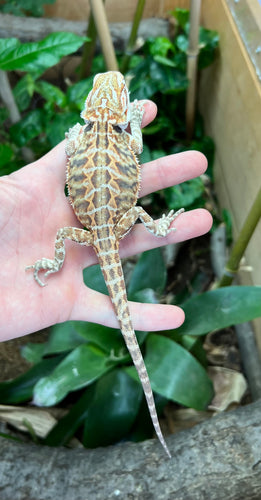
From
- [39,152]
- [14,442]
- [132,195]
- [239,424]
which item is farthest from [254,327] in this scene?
[39,152]

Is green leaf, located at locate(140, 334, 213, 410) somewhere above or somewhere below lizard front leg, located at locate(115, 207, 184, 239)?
below

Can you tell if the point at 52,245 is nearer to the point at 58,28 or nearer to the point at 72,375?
the point at 72,375

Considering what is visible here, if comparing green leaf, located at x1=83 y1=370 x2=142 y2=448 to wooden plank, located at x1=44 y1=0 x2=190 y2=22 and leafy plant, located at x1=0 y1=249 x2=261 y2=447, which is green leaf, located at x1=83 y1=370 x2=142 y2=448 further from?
wooden plank, located at x1=44 y1=0 x2=190 y2=22

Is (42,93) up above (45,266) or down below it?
above

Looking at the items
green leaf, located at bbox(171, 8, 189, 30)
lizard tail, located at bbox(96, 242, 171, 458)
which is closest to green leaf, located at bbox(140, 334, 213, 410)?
lizard tail, located at bbox(96, 242, 171, 458)

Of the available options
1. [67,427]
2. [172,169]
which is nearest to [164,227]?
[172,169]

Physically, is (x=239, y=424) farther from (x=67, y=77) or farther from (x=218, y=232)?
(x=67, y=77)
